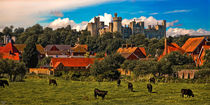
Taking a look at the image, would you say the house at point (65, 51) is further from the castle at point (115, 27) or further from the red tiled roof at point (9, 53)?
the castle at point (115, 27)

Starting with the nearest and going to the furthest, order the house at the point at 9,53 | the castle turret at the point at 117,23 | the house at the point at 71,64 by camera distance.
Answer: the house at the point at 71,64
the house at the point at 9,53
the castle turret at the point at 117,23

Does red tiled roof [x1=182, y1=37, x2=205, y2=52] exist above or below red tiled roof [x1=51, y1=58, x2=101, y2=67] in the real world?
above

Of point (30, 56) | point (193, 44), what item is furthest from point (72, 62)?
point (193, 44)

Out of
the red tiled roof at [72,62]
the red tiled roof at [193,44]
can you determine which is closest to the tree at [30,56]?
the red tiled roof at [72,62]

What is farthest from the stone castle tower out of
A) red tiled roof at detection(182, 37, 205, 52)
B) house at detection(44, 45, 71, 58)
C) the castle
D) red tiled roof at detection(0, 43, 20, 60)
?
red tiled roof at detection(182, 37, 205, 52)

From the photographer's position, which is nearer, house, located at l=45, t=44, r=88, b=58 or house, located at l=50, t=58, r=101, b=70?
house, located at l=50, t=58, r=101, b=70

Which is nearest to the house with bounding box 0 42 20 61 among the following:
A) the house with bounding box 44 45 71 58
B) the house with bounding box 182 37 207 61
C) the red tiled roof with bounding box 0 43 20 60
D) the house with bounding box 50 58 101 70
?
the red tiled roof with bounding box 0 43 20 60

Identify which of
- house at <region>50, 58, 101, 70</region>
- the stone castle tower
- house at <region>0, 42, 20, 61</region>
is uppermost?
the stone castle tower

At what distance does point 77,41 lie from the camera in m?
159

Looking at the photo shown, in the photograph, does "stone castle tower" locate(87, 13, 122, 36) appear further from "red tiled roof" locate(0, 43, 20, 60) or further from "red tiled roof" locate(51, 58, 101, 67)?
"red tiled roof" locate(51, 58, 101, 67)

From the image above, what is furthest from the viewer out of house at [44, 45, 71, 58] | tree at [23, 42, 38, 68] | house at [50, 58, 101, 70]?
house at [44, 45, 71, 58]

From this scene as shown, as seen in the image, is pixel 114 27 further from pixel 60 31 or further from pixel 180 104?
pixel 180 104

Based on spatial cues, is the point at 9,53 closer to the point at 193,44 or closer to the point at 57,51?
the point at 57,51

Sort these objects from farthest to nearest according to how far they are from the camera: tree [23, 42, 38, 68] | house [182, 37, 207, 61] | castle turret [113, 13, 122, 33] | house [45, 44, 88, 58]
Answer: castle turret [113, 13, 122, 33] < house [45, 44, 88, 58] < tree [23, 42, 38, 68] < house [182, 37, 207, 61]
